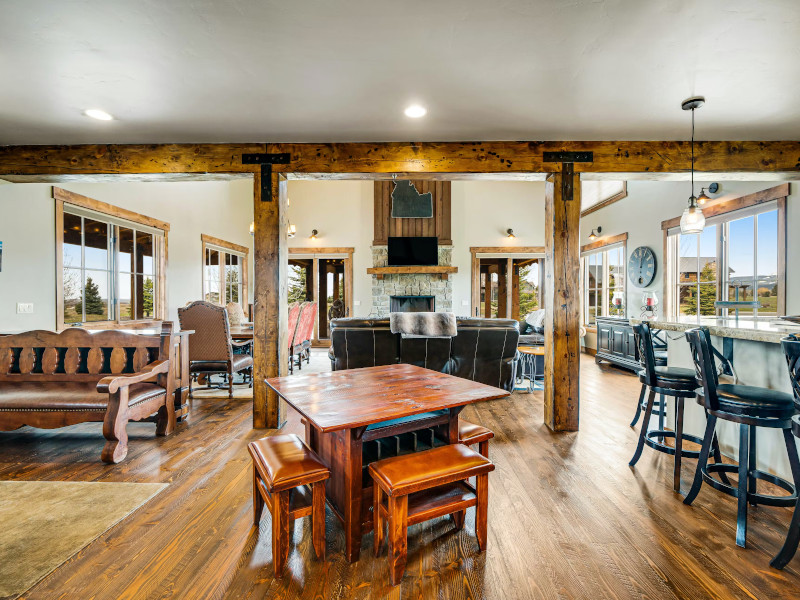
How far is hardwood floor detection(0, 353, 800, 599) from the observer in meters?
1.44

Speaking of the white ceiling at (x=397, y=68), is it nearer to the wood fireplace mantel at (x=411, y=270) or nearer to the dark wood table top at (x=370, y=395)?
the dark wood table top at (x=370, y=395)

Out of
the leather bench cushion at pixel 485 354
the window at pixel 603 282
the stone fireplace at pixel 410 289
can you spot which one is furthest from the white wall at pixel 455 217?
the leather bench cushion at pixel 485 354

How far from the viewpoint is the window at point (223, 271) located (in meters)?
6.58

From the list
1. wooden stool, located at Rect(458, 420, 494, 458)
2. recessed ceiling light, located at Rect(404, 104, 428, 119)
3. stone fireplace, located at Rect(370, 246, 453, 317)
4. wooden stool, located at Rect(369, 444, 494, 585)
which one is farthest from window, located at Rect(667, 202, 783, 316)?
stone fireplace, located at Rect(370, 246, 453, 317)

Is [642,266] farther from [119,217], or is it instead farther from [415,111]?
[119,217]

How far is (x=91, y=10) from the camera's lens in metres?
1.74

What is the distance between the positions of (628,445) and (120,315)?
18.6 feet

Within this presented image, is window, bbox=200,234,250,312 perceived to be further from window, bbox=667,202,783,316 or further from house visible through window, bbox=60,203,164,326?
window, bbox=667,202,783,316

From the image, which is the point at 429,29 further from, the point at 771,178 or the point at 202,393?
the point at 202,393

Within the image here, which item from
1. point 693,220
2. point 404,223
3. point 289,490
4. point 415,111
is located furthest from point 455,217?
point 289,490

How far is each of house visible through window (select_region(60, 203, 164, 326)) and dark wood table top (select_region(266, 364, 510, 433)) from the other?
11.7 feet

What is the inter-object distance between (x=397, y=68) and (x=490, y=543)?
258 centimetres

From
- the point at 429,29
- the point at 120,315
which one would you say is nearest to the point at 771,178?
the point at 429,29

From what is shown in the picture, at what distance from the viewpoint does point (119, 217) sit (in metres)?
4.62
